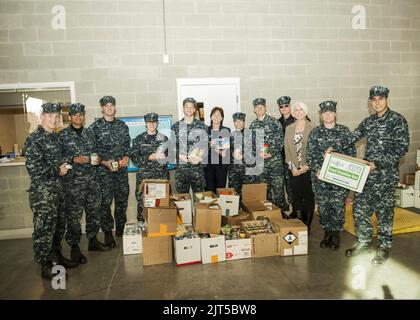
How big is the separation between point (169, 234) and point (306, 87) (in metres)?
3.40

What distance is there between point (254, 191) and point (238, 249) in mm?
939

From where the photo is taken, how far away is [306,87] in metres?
5.41

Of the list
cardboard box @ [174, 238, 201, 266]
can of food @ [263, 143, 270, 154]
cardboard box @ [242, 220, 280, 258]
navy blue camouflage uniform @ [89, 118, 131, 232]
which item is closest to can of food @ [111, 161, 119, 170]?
navy blue camouflage uniform @ [89, 118, 131, 232]

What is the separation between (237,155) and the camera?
4.52 meters

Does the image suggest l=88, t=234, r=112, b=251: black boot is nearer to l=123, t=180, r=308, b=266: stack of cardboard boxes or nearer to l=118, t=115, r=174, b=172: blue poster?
l=123, t=180, r=308, b=266: stack of cardboard boxes

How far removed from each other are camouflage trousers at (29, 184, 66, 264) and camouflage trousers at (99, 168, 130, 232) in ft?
2.39

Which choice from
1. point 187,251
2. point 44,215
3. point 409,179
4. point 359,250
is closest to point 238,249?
point 187,251

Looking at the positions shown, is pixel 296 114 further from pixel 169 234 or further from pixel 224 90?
pixel 169 234

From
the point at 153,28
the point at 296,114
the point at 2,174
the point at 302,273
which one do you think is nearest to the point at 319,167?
the point at 296,114

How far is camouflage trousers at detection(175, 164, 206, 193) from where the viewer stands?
173 inches

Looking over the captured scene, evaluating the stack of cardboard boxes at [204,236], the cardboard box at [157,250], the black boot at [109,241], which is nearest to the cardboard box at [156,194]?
the stack of cardboard boxes at [204,236]

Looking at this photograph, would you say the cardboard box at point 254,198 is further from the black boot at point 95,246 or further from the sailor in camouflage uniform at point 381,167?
the black boot at point 95,246

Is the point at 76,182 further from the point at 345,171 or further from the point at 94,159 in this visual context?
the point at 345,171
